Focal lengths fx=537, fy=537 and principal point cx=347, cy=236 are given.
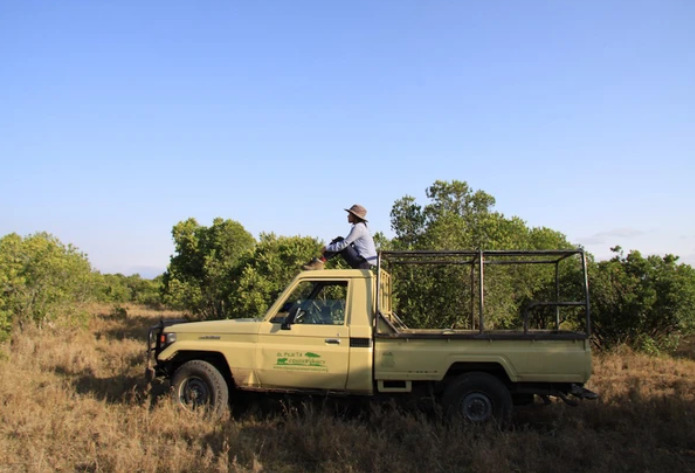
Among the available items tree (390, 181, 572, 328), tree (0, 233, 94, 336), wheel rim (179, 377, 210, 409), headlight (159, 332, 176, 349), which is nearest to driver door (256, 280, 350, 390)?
wheel rim (179, 377, 210, 409)

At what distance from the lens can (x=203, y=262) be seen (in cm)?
1747

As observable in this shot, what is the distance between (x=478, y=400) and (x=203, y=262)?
13.1 meters

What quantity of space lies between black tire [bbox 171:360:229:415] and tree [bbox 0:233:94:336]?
7874 millimetres

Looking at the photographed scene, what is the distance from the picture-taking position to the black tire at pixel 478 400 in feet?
19.0

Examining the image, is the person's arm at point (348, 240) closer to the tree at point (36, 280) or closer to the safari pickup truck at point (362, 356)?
the safari pickup truck at point (362, 356)

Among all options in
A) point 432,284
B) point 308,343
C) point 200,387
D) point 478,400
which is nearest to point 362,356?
→ point 308,343

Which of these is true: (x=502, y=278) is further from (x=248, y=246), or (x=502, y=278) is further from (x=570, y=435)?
(x=248, y=246)

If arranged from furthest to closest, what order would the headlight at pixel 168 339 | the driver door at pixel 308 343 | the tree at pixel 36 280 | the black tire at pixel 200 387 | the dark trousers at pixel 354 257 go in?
the tree at pixel 36 280 < the dark trousers at pixel 354 257 < the headlight at pixel 168 339 < the black tire at pixel 200 387 < the driver door at pixel 308 343

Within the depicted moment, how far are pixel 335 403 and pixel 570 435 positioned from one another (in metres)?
2.64

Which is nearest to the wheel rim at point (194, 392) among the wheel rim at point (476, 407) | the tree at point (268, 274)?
the wheel rim at point (476, 407)

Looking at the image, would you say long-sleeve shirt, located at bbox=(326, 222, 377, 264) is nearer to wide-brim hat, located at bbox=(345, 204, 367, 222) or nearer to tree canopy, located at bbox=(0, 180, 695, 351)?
wide-brim hat, located at bbox=(345, 204, 367, 222)

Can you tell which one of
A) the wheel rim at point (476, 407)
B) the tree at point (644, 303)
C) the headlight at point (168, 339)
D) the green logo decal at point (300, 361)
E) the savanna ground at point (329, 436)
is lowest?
the savanna ground at point (329, 436)

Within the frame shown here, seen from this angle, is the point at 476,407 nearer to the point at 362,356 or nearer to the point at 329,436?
the point at 362,356

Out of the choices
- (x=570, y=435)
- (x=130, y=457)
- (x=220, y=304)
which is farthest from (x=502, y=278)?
(x=220, y=304)
